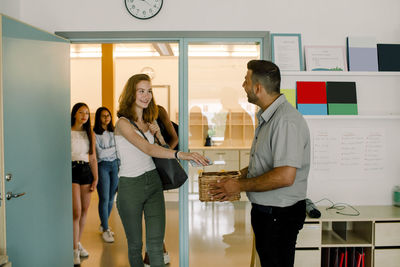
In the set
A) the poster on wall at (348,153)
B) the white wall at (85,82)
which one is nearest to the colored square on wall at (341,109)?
the poster on wall at (348,153)

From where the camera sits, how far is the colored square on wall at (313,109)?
293cm

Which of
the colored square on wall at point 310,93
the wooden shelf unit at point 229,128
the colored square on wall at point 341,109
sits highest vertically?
the colored square on wall at point 310,93

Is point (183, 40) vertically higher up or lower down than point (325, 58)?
higher up

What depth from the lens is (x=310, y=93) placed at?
9.68 ft

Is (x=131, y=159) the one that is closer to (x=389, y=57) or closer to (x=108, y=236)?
(x=108, y=236)

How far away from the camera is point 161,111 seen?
3113mm

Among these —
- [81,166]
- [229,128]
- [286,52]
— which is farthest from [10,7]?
[286,52]

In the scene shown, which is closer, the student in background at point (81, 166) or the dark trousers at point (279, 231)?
the dark trousers at point (279, 231)

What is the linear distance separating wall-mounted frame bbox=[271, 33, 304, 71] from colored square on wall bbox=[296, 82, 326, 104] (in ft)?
0.52

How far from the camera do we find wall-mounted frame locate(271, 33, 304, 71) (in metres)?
2.94

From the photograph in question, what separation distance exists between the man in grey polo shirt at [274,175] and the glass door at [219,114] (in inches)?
41.6

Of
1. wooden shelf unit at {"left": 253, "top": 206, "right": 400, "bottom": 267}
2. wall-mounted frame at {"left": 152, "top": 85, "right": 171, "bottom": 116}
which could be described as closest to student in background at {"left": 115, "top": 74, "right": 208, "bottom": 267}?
wooden shelf unit at {"left": 253, "top": 206, "right": 400, "bottom": 267}

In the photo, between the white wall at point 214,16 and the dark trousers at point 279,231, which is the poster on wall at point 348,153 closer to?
the white wall at point 214,16

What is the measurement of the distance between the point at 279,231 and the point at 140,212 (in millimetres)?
1007
